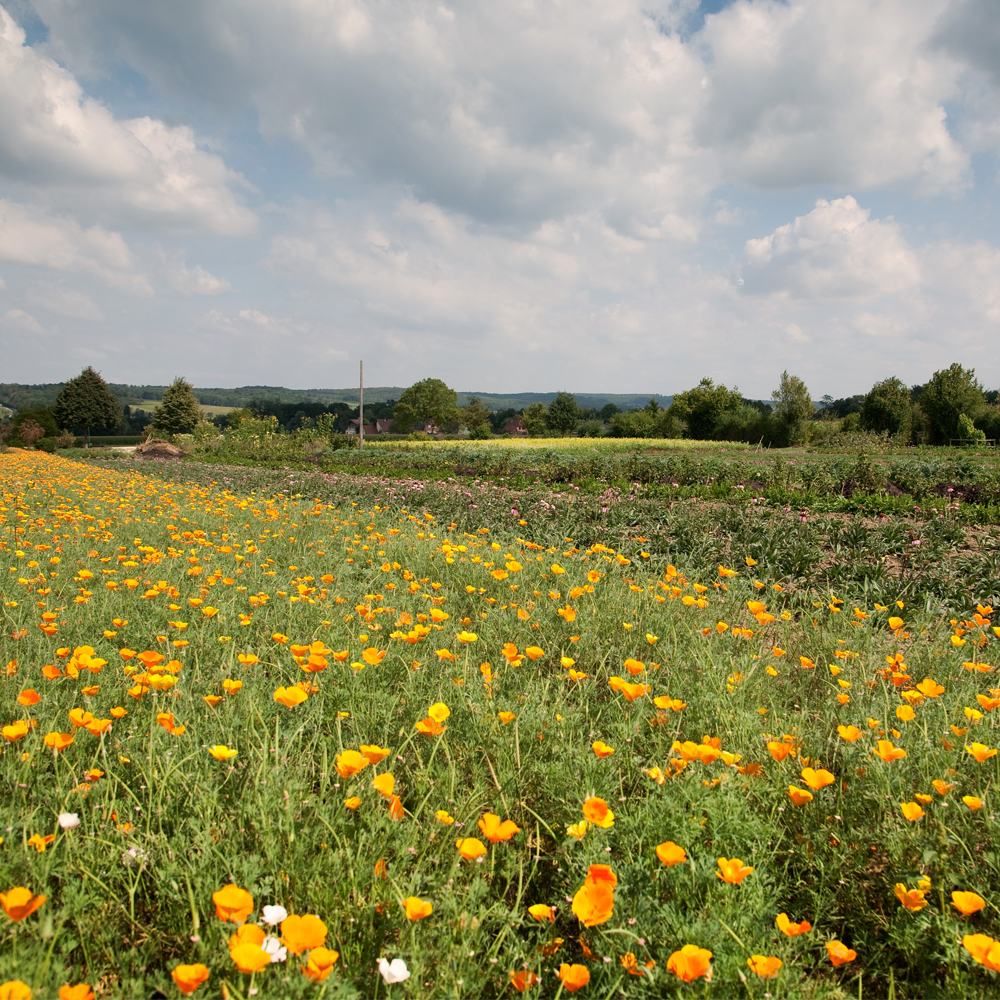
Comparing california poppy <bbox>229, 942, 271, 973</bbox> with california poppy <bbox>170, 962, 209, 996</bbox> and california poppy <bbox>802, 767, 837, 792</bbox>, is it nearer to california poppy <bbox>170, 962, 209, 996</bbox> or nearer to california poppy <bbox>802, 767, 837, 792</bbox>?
california poppy <bbox>170, 962, 209, 996</bbox>

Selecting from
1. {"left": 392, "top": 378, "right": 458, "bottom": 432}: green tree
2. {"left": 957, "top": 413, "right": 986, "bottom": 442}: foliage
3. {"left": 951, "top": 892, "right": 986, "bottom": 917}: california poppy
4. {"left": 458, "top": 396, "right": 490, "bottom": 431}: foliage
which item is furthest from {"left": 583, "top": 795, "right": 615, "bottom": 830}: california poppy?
{"left": 458, "top": 396, "right": 490, "bottom": 431}: foliage

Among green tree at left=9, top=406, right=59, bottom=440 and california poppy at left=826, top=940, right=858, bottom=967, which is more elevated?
green tree at left=9, top=406, right=59, bottom=440

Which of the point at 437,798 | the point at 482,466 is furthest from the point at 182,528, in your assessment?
the point at 482,466

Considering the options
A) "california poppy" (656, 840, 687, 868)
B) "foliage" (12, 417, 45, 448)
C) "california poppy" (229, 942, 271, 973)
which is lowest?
"california poppy" (229, 942, 271, 973)

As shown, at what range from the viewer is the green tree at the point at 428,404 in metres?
82.4

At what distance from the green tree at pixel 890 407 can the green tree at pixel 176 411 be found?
5433 cm

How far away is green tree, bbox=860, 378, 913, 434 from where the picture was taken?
3944cm

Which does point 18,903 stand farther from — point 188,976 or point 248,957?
point 248,957

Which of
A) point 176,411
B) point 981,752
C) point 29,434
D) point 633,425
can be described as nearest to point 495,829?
point 981,752

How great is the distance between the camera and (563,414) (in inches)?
3095

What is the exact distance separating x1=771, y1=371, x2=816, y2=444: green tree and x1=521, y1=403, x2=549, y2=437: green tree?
1555 inches

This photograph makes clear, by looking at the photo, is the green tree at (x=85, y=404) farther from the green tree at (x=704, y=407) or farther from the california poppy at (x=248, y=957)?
the california poppy at (x=248, y=957)

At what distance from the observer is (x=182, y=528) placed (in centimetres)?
626

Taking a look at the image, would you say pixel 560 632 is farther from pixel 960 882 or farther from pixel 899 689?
pixel 960 882
